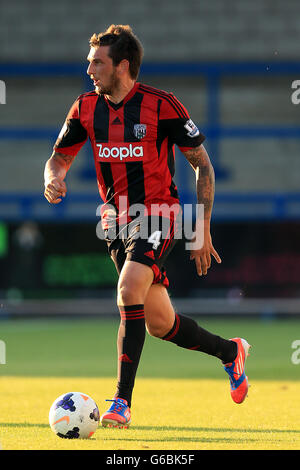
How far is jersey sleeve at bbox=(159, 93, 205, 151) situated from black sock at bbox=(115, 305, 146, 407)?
100 centimetres

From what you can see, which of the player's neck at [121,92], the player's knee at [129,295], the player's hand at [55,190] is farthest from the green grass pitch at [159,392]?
the player's neck at [121,92]

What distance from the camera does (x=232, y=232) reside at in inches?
672

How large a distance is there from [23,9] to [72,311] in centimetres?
688

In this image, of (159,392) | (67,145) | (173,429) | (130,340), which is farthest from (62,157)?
(159,392)

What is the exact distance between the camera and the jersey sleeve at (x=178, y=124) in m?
5.38

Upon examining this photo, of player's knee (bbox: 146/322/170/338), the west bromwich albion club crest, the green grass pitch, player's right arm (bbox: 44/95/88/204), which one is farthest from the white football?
the west bromwich albion club crest

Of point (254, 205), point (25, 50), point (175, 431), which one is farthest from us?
point (25, 50)

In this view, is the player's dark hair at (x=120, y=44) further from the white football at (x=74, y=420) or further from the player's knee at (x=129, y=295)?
the white football at (x=74, y=420)

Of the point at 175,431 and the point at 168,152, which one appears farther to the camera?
the point at 168,152

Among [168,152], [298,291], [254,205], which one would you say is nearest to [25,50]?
A: [254,205]

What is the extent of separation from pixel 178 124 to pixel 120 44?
0.57m

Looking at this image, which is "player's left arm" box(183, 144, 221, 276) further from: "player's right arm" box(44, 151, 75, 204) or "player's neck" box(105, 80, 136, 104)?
"player's right arm" box(44, 151, 75, 204)

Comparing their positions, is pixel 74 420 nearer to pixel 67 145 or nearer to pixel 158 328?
pixel 158 328

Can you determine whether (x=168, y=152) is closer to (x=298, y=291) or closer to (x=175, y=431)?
(x=175, y=431)
